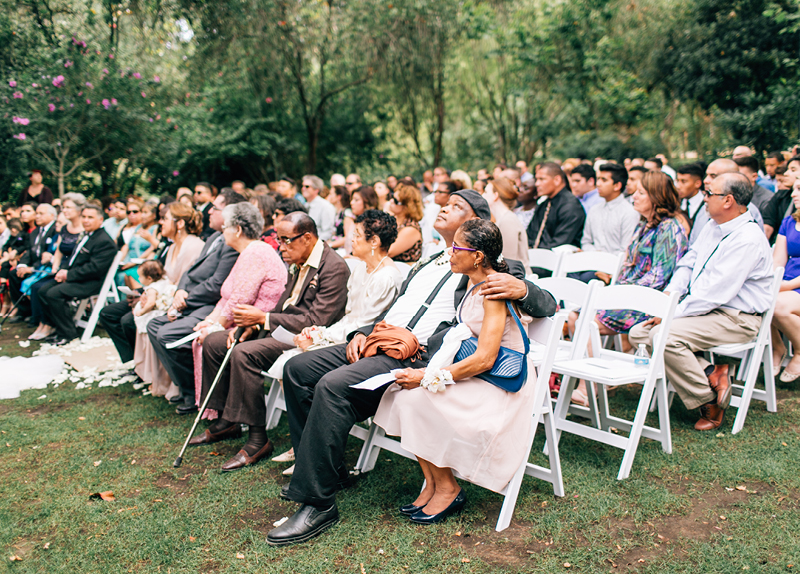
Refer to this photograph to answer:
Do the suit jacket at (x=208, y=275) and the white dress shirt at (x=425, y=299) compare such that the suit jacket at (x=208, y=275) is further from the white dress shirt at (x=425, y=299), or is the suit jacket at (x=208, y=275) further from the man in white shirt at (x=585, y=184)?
the man in white shirt at (x=585, y=184)

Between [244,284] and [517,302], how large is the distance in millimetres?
2345

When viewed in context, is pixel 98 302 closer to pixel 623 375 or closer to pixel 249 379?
pixel 249 379

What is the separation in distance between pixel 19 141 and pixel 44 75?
53.2 inches

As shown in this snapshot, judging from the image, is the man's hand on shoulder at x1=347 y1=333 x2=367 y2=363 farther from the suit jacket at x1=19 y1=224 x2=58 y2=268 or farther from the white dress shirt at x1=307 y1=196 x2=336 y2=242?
the suit jacket at x1=19 y1=224 x2=58 y2=268

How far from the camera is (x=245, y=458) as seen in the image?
13.1 feet

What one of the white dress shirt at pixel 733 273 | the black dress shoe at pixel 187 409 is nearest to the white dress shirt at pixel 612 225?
the white dress shirt at pixel 733 273

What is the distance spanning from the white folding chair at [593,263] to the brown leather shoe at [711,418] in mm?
1223

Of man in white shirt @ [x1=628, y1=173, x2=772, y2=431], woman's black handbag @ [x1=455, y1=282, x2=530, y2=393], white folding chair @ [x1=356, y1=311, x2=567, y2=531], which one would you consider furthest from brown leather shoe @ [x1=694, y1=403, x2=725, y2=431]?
woman's black handbag @ [x1=455, y1=282, x2=530, y2=393]

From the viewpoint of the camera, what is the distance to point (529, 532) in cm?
309

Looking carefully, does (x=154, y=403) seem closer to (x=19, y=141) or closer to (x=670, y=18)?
(x=19, y=141)

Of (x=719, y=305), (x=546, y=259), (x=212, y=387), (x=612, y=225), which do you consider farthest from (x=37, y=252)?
(x=719, y=305)

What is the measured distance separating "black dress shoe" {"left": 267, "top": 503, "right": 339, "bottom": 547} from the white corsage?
84 cm

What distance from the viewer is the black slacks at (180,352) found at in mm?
4961

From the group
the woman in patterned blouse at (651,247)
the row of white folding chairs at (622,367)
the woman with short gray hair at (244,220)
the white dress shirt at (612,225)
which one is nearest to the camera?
the row of white folding chairs at (622,367)
